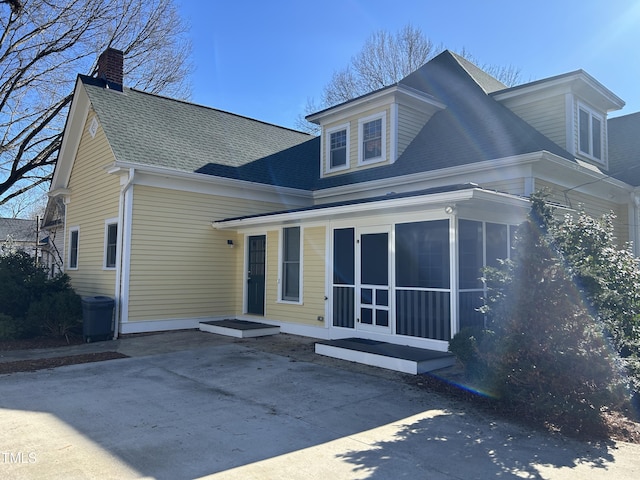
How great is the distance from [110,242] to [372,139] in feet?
24.2

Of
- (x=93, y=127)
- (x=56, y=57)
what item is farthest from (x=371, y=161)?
(x=56, y=57)

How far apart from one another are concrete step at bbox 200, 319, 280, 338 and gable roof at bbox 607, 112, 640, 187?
30.6 feet

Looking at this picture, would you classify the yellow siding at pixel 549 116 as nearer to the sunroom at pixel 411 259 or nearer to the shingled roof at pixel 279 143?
the shingled roof at pixel 279 143

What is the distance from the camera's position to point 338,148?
43.3 feet

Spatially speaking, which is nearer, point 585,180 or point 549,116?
point 585,180

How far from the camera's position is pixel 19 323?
33.6 feet

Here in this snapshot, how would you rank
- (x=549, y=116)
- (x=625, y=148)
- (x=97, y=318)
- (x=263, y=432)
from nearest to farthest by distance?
(x=263, y=432) → (x=97, y=318) → (x=549, y=116) → (x=625, y=148)

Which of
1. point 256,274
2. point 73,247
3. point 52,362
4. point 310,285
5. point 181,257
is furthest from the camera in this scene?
point 73,247

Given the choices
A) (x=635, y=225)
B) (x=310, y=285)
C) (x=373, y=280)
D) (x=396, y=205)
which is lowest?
(x=310, y=285)

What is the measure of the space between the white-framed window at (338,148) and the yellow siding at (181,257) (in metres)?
2.92

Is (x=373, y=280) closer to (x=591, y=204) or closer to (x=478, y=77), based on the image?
(x=591, y=204)

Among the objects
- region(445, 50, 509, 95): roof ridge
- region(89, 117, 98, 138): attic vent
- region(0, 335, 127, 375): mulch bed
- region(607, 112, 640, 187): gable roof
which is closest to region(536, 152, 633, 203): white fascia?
region(607, 112, 640, 187): gable roof

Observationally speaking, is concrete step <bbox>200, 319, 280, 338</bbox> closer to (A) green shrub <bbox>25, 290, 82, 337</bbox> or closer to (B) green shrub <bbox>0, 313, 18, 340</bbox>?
(A) green shrub <bbox>25, 290, 82, 337</bbox>

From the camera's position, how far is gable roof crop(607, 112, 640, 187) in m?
12.1
